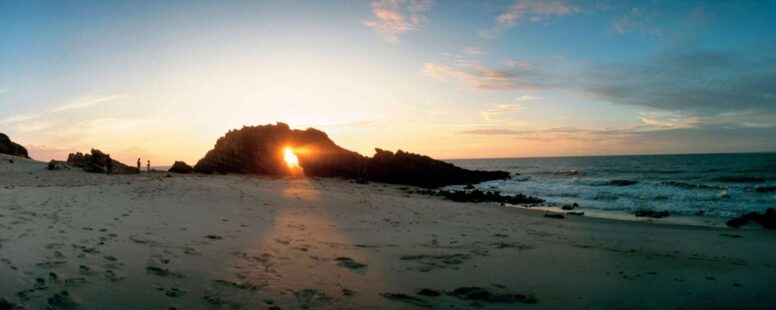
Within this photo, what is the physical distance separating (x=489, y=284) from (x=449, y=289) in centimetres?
79

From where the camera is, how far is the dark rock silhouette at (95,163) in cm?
3159

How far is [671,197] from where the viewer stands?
25.5 meters

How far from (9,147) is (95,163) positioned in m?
27.0

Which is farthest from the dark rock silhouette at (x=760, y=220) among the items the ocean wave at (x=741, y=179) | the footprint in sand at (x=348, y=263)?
the ocean wave at (x=741, y=179)

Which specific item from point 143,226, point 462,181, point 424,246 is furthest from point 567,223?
point 462,181

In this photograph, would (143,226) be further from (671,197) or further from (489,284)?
(671,197)

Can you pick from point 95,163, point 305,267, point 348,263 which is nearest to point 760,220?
point 348,263

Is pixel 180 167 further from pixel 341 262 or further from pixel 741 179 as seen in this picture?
pixel 741 179

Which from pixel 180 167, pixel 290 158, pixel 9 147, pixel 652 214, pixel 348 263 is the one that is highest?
pixel 9 147

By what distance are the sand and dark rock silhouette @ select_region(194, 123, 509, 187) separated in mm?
28066

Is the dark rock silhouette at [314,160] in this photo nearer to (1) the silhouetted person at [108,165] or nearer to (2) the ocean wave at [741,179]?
(1) the silhouetted person at [108,165]

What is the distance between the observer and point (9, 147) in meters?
50.2

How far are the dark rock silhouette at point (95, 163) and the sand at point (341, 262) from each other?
19946 millimetres

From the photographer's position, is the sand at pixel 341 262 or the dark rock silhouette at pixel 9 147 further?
the dark rock silhouette at pixel 9 147
